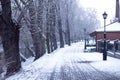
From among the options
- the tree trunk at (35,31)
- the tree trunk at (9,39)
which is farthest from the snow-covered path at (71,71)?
the tree trunk at (35,31)

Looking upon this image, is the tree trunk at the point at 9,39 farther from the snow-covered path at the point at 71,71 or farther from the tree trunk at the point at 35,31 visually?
the tree trunk at the point at 35,31

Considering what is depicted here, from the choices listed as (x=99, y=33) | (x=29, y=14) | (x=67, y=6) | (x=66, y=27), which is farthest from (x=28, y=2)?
(x=66, y=27)

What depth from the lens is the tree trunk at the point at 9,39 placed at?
754 inches

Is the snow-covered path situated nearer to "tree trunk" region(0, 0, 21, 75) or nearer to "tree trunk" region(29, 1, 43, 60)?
"tree trunk" region(0, 0, 21, 75)

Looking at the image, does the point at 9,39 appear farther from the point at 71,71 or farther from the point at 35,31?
the point at 35,31

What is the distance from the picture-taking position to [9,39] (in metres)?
19.6

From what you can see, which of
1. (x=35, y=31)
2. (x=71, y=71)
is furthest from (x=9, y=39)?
(x=35, y=31)

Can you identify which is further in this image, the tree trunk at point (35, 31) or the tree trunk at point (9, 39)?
the tree trunk at point (35, 31)

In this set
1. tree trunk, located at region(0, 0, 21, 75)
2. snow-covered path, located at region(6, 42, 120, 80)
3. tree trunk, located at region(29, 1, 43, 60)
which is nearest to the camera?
snow-covered path, located at region(6, 42, 120, 80)

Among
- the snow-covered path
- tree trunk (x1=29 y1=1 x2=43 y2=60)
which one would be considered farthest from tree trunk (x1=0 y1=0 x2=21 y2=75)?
tree trunk (x1=29 y1=1 x2=43 y2=60)

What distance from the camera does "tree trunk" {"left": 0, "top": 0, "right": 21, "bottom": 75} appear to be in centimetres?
1916

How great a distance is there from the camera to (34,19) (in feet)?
99.0

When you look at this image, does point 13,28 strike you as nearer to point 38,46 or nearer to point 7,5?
point 7,5

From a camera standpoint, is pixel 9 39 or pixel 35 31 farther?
pixel 35 31
